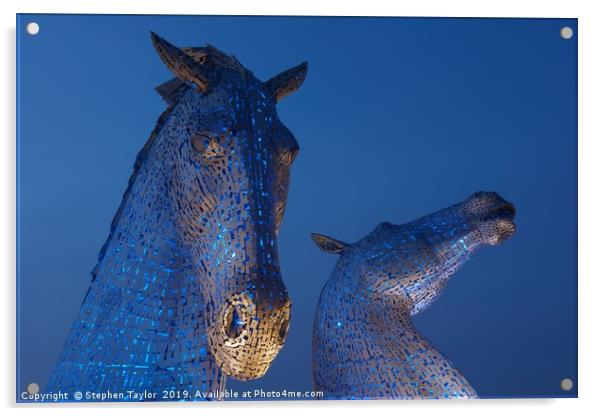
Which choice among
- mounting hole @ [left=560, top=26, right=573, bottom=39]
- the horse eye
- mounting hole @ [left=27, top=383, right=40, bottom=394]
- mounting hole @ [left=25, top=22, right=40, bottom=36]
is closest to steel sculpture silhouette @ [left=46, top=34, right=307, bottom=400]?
the horse eye

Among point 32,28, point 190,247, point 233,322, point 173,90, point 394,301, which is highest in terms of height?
point 32,28

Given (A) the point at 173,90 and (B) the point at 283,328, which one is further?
(A) the point at 173,90

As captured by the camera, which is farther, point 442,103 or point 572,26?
point 442,103

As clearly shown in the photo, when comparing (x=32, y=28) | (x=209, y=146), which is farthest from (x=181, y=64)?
(x=32, y=28)

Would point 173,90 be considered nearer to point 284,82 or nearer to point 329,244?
point 284,82

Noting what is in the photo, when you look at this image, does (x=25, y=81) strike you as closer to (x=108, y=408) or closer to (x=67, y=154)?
(x=67, y=154)

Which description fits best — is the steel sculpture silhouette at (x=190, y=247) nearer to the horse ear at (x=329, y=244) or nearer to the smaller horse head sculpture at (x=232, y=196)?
the smaller horse head sculpture at (x=232, y=196)

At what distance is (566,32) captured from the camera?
239 cm

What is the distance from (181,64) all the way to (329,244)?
4.16 feet

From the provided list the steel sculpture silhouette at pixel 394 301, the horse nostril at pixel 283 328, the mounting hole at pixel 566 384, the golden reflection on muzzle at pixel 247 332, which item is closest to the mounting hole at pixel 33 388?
the steel sculpture silhouette at pixel 394 301

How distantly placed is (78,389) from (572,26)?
6.32 ft

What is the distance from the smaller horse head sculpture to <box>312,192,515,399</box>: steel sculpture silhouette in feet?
3.14

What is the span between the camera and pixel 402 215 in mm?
3109
